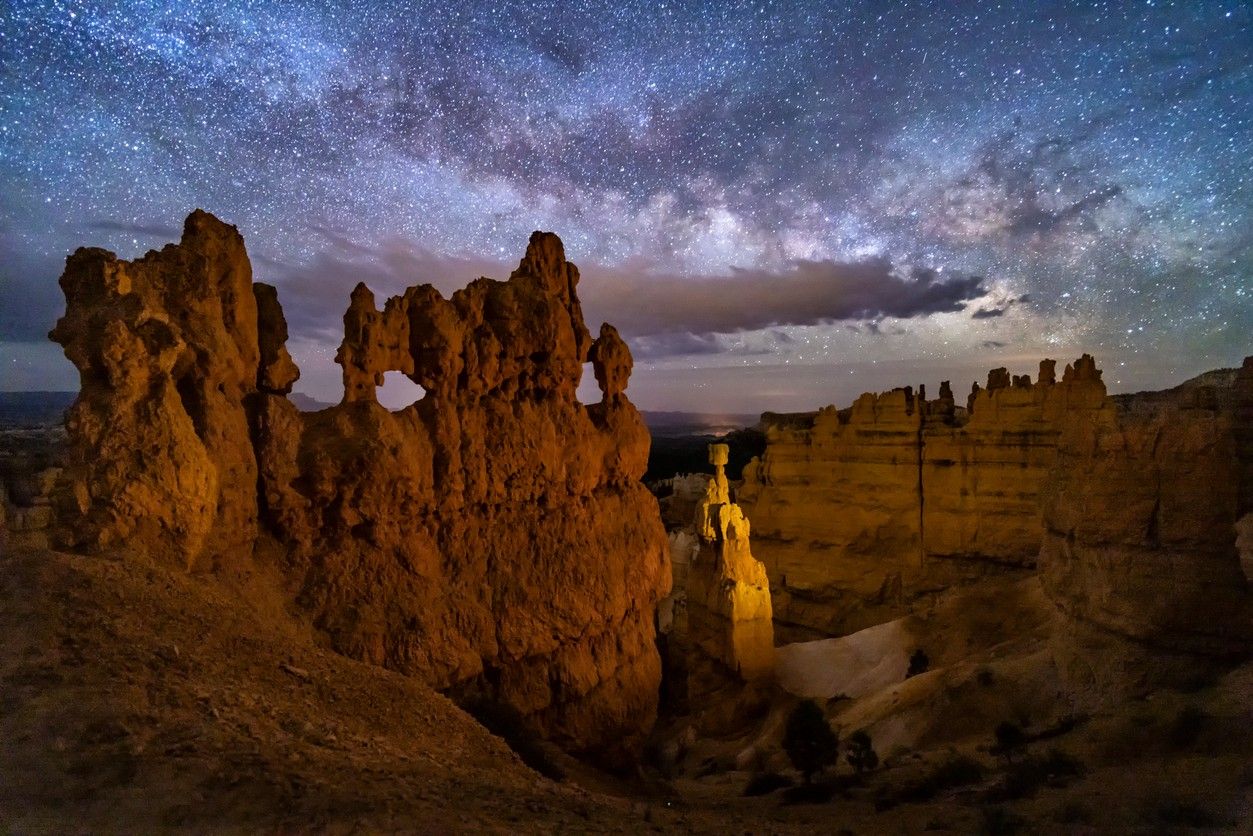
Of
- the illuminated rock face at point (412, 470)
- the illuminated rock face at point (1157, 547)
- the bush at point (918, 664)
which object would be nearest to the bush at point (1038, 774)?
the illuminated rock face at point (1157, 547)

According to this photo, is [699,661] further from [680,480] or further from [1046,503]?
[680,480]

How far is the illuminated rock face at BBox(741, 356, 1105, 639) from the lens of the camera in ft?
102

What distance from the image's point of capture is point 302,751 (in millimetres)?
5668

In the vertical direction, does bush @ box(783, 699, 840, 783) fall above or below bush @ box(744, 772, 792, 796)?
above

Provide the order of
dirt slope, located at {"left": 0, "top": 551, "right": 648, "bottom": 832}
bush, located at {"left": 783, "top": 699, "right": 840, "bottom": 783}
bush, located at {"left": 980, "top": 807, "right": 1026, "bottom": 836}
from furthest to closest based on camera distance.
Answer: bush, located at {"left": 783, "top": 699, "right": 840, "bottom": 783}, bush, located at {"left": 980, "top": 807, "right": 1026, "bottom": 836}, dirt slope, located at {"left": 0, "top": 551, "right": 648, "bottom": 832}

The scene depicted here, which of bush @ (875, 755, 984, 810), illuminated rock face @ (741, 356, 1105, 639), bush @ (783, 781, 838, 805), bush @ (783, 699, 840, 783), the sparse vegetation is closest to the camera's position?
the sparse vegetation

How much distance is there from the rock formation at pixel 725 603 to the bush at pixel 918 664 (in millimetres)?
5004

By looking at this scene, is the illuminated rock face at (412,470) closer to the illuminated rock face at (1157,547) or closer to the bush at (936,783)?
the bush at (936,783)

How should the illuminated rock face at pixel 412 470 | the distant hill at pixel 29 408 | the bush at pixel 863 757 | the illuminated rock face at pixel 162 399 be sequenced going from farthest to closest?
the distant hill at pixel 29 408, the bush at pixel 863 757, the illuminated rock face at pixel 412 470, the illuminated rock face at pixel 162 399

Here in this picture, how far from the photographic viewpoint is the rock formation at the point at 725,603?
25.5m

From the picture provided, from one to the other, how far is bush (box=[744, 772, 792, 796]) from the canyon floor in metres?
3.11

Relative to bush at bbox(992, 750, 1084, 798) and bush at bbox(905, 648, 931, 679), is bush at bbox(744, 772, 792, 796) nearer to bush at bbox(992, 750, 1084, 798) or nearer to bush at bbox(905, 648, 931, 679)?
bush at bbox(992, 750, 1084, 798)

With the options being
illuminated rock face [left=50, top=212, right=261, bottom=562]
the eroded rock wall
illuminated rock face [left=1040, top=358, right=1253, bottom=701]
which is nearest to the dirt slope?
illuminated rock face [left=50, top=212, right=261, bottom=562]

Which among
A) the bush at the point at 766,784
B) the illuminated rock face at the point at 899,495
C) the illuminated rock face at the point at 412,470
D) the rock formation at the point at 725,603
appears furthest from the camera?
the illuminated rock face at the point at 899,495
